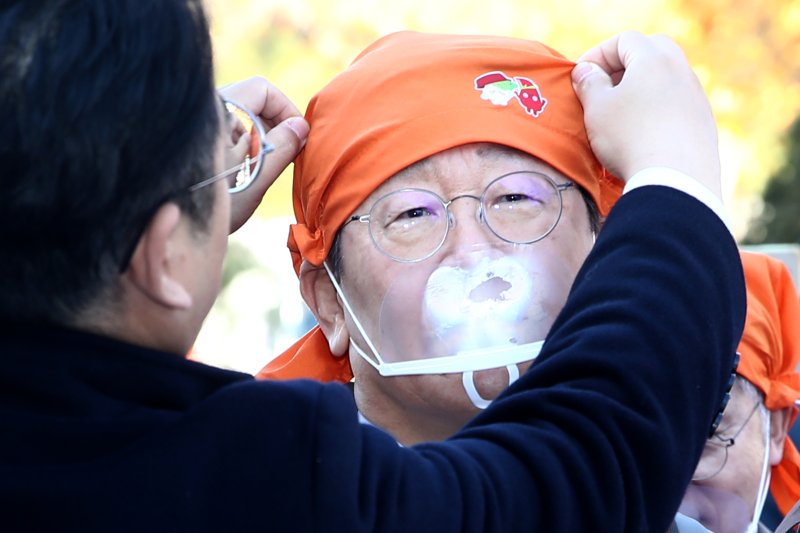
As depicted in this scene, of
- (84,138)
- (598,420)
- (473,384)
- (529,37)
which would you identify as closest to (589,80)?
(473,384)

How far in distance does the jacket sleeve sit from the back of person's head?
351 mm

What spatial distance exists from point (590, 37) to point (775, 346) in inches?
265

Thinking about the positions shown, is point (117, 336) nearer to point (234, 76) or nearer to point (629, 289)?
point (629, 289)

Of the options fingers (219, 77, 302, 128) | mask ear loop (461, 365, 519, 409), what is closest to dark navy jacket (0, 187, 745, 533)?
mask ear loop (461, 365, 519, 409)

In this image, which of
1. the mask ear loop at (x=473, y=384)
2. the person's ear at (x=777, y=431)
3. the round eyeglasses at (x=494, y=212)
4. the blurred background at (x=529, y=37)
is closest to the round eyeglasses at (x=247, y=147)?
the round eyeglasses at (x=494, y=212)

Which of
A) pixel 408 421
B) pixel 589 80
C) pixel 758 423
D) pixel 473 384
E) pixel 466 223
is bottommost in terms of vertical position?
pixel 758 423

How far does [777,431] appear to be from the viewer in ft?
11.5

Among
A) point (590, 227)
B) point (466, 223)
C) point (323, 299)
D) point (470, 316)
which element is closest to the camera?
point (470, 316)

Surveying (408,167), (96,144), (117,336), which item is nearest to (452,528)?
(117,336)

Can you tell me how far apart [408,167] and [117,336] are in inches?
42.9

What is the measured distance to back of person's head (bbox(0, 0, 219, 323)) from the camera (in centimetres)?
139

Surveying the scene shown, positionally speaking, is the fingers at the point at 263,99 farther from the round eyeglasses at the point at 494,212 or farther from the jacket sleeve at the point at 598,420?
the jacket sleeve at the point at 598,420

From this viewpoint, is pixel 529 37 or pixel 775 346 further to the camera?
pixel 529 37

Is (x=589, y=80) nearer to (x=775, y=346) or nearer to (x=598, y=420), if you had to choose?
(x=598, y=420)
